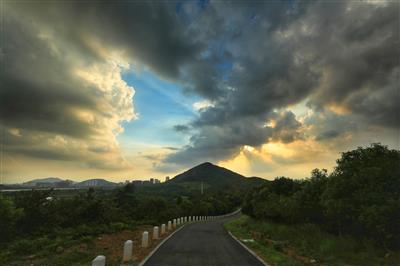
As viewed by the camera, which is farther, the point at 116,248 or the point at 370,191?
Answer: the point at 116,248

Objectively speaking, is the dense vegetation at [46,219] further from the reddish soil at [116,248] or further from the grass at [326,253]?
the grass at [326,253]

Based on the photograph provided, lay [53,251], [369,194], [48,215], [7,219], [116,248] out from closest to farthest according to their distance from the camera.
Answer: [369,194]
[53,251]
[116,248]
[7,219]
[48,215]

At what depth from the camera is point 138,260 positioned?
1291cm

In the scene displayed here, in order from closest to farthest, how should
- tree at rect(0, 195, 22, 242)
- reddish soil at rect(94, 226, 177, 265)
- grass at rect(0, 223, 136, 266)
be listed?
1. grass at rect(0, 223, 136, 266)
2. reddish soil at rect(94, 226, 177, 265)
3. tree at rect(0, 195, 22, 242)

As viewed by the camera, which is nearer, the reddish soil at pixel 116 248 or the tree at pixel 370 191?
the tree at pixel 370 191

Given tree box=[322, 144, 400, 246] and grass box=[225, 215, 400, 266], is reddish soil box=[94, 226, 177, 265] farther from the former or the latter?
tree box=[322, 144, 400, 246]

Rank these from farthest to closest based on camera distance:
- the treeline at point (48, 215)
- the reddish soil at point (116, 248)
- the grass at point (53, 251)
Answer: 1. the treeline at point (48, 215)
2. the reddish soil at point (116, 248)
3. the grass at point (53, 251)

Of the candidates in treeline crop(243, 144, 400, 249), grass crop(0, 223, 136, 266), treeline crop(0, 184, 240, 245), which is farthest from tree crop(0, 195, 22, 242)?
treeline crop(243, 144, 400, 249)

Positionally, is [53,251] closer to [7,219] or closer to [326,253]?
[7,219]

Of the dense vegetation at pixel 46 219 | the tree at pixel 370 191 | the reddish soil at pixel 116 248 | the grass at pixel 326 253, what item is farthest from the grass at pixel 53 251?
the tree at pixel 370 191

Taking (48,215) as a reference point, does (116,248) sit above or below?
below

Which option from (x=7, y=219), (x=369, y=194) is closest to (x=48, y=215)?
(x=7, y=219)

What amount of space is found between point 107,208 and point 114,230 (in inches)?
252

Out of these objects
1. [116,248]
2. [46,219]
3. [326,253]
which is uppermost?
[46,219]
